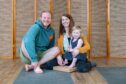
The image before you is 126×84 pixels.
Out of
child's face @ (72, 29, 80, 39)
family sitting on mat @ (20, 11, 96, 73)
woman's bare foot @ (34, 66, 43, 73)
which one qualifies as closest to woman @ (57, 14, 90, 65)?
family sitting on mat @ (20, 11, 96, 73)

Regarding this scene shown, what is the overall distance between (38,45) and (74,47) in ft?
1.75

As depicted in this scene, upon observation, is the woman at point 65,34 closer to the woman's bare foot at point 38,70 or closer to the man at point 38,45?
the man at point 38,45

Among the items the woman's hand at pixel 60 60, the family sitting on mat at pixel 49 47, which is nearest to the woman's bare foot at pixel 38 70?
the family sitting on mat at pixel 49 47

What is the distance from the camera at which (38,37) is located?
3.80 metres

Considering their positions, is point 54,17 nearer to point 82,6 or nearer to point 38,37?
point 82,6

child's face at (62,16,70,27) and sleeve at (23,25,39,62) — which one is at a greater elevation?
child's face at (62,16,70,27)

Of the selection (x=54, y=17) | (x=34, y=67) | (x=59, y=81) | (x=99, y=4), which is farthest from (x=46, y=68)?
(x=99, y=4)

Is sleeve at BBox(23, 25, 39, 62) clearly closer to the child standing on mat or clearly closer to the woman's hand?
the woman's hand

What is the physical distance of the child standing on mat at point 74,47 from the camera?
383 cm

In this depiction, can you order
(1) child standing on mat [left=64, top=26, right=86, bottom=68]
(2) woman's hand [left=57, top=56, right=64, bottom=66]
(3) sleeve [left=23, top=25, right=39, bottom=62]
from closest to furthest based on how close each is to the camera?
(3) sleeve [left=23, top=25, right=39, bottom=62] → (1) child standing on mat [left=64, top=26, right=86, bottom=68] → (2) woman's hand [left=57, top=56, right=64, bottom=66]

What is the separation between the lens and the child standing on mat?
3834mm

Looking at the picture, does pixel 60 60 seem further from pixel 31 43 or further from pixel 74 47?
pixel 31 43

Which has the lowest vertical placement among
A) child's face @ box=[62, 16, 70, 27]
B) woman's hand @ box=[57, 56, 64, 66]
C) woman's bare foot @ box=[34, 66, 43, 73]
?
woman's bare foot @ box=[34, 66, 43, 73]

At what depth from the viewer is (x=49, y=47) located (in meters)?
4.05
